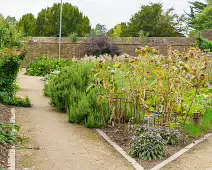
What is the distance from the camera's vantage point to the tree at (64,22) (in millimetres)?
48969

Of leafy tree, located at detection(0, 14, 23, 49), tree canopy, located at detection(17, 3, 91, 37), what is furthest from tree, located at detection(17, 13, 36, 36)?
leafy tree, located at detection(0, 14, 23, 49)

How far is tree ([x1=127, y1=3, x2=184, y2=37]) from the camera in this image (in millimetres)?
36875

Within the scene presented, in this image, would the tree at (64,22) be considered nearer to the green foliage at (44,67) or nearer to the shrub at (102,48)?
the shrub at (102,48)

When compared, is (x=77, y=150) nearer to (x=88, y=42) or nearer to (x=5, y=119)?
(x=5, y=119)

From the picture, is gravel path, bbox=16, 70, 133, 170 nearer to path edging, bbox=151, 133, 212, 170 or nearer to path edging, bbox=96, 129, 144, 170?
path edging, bbox=96, 129, 144, 170

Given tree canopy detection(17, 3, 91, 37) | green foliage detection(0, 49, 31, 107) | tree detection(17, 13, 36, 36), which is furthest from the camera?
tree canopy detection(17, 3, 91, 37)

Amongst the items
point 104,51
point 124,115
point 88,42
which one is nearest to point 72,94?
point 124,115

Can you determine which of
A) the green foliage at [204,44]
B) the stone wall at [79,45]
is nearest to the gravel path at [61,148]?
the green foliage at [204,44]

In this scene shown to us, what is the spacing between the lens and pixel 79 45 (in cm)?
2795

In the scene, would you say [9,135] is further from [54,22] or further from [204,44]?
[54,22]

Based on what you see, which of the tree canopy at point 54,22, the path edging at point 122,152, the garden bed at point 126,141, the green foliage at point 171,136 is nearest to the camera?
the path edging at point 122,152

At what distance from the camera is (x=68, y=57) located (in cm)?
2839

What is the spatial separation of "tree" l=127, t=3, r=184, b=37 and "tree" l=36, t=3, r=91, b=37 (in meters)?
11.2

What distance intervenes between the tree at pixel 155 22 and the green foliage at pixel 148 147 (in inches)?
1243
